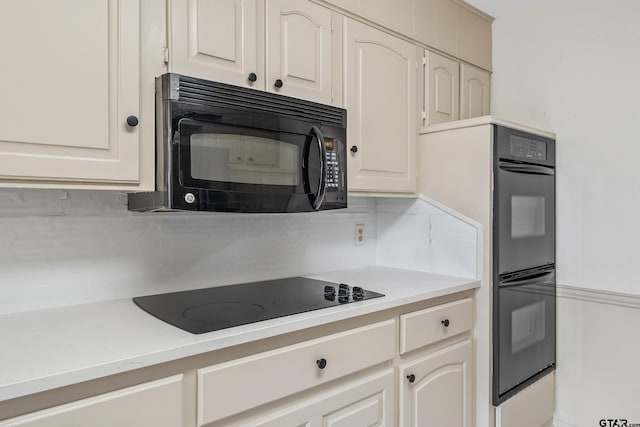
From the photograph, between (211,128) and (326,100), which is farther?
(326,100)

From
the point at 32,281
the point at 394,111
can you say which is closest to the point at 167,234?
the point at 32,281

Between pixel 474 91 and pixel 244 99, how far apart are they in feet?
5.18

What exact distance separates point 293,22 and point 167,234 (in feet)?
3.08

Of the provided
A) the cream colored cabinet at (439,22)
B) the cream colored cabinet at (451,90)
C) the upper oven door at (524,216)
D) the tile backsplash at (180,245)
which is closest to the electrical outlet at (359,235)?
the tile backsplash at (180,245)

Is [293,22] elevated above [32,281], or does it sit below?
above

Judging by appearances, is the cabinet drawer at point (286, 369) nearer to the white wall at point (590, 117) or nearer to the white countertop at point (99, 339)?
the white countertop at point (99, 339)

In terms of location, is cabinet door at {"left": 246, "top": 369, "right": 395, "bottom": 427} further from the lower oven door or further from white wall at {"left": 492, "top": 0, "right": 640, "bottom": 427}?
white wall at {"left": 492, "top": 0, "right": 640, "bottom": 427}

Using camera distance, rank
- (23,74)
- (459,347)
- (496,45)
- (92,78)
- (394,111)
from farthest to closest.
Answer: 1. (496,45)
2. (394,111)
3. (459,347)
4. (92,78)
5. (23,74)

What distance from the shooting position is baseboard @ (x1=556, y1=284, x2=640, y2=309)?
2.09 meters

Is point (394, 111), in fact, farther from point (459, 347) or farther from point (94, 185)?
point (94, 185)

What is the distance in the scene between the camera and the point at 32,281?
1353 mm

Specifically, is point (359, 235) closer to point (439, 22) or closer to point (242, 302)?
point (242, 302)

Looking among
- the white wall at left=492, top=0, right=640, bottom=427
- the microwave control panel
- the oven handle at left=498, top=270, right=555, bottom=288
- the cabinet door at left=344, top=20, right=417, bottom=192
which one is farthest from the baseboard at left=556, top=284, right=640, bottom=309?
the microwave control panel

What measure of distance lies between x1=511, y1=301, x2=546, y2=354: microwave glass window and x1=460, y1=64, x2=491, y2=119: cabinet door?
1.08m
